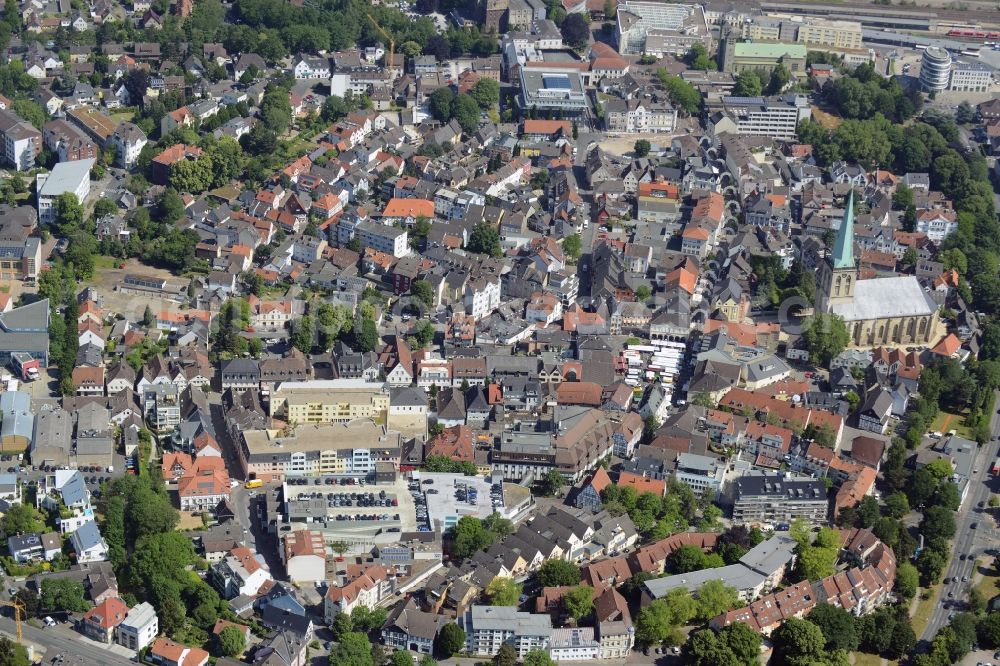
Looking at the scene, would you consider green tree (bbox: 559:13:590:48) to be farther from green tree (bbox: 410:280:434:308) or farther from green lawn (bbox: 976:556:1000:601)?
green lawn (bbox: 976:556:1000:601)

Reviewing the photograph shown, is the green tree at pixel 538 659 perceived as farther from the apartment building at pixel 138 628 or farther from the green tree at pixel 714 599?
the apartment building at pixel 138 628

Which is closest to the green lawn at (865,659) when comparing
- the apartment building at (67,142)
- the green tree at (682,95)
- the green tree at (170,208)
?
the green tree at (170,208)

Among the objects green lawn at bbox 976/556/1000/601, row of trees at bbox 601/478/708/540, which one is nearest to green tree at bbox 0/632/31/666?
row of trees at bbox 601/478/708/540

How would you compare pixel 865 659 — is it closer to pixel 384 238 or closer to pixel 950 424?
pixel 950 424

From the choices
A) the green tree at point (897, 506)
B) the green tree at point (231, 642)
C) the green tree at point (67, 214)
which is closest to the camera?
the green tree at point (231, 642)

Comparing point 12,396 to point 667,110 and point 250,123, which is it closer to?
point 250,123

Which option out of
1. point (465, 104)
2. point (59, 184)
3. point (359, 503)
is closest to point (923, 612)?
point (359, 503)

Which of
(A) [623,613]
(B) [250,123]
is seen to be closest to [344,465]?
(A) [623,613]
